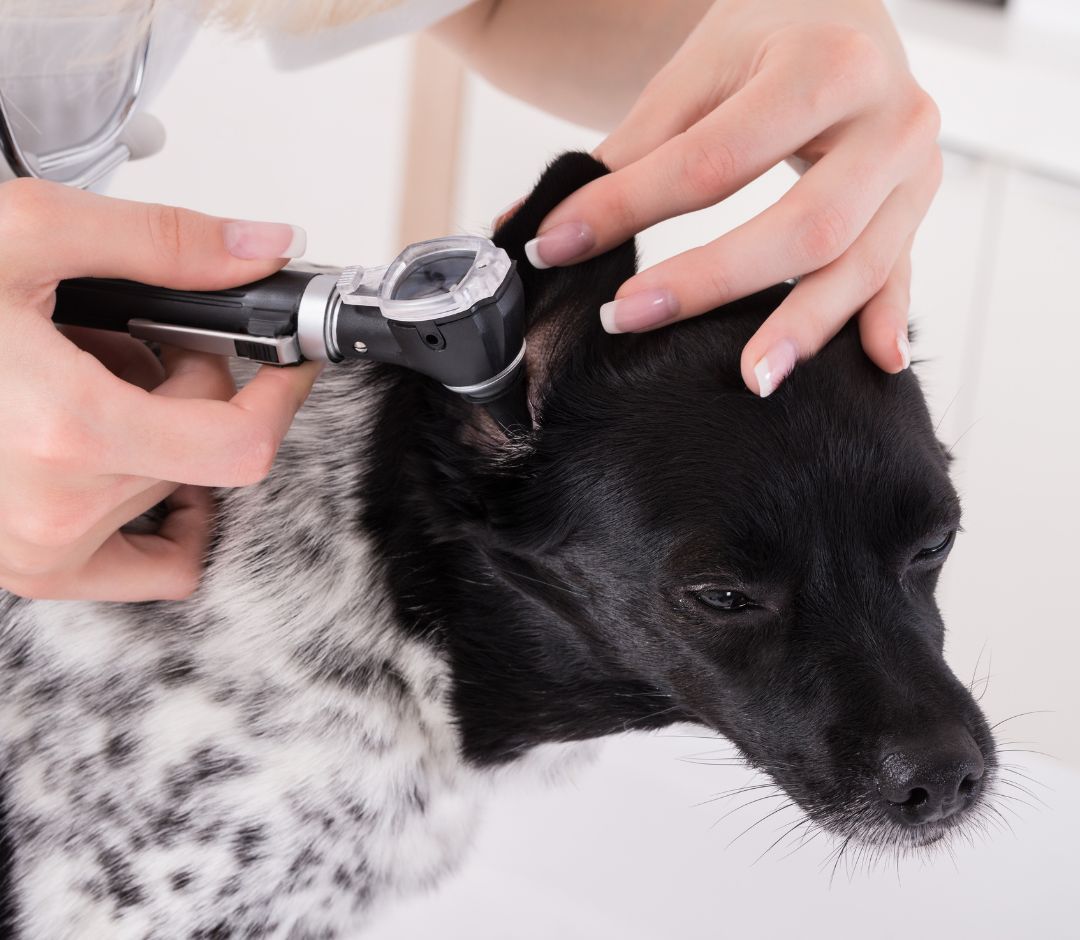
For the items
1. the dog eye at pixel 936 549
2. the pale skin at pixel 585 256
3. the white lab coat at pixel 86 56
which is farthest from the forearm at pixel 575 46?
the dog eye at pixel 936 549

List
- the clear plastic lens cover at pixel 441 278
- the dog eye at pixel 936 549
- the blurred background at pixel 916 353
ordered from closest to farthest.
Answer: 1. the clear plastic lens cover at pixel 441 278
2. the dog eye at pixel 936 549
3. the blurred background at pixel 916 353

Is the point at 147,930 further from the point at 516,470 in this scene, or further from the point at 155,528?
the point at 516,470

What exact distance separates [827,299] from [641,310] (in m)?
0.14

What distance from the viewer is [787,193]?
0.86 metres

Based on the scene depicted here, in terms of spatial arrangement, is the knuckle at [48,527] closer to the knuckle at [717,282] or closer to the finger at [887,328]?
the knuckle at [717,282]

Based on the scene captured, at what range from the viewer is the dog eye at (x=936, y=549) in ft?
3.09

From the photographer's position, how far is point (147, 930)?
995 millimetres

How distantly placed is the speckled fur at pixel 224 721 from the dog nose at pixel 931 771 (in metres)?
0.41

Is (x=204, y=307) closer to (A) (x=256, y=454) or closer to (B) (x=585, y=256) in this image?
(A) (x=256, y=454)

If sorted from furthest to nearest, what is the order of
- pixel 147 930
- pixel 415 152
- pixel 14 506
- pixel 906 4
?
pixel 415 152 < pixel 906 4 < pixel 147 930 < pixel 14 506

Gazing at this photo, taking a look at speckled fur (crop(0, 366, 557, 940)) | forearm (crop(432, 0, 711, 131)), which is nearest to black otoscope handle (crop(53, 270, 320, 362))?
speckled fur (crop(0, 366, 557, 940))

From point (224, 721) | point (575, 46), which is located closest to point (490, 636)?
point (224, 721)

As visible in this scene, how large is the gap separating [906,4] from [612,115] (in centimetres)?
123

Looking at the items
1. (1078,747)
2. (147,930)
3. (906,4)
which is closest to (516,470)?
(147,930)
